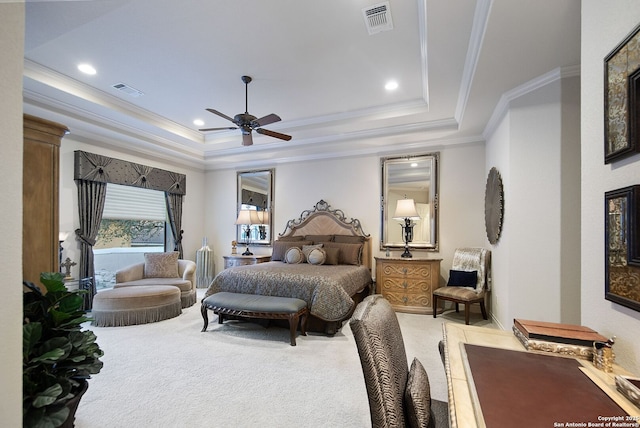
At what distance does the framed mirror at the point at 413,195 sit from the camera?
494cm

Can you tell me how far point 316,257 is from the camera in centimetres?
470

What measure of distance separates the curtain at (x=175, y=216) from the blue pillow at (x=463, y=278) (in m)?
5.15

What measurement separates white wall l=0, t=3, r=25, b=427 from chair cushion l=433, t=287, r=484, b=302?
4.05 metres

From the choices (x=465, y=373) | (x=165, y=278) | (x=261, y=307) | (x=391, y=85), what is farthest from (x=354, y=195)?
(x=465, y=373)

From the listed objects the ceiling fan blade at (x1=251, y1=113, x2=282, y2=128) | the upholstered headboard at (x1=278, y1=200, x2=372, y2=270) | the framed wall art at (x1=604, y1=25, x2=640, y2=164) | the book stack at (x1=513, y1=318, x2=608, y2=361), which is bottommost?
the book stack at (x1=513, y1=318, x2=608, y2=361)

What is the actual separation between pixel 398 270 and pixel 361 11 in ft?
11.5

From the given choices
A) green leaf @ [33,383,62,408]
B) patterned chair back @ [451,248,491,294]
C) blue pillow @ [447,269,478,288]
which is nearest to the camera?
green leaf @ [33,383,62,408]

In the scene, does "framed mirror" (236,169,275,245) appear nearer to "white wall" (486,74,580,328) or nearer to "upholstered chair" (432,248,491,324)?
"upholstered chair" (432,248,491,324)

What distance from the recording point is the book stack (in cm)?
112

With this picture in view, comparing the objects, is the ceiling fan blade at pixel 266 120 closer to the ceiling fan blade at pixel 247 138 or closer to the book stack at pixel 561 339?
the ceiling fan blade at pixel 247 138

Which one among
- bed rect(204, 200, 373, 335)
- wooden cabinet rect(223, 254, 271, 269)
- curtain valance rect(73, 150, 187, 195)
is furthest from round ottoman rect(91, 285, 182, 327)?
curtain valance rect(73, 150, 187, 195)

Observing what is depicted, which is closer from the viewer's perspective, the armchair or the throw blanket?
the throw blanket

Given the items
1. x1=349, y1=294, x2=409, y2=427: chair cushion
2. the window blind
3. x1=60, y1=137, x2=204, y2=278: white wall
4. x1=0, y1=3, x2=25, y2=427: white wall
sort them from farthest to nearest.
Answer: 1. the window blind
2. x1=60, y1=137, x2=204, y2=278: white wall
3. x1=0, y1=3, x2=25, y2=427: white wall
4. x1=349, y1=294, x2=409, y2=427: chair cushion

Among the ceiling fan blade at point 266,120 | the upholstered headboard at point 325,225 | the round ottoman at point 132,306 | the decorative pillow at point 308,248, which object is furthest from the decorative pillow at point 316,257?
the ceiling fan blade at point 266,120
